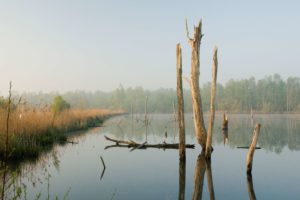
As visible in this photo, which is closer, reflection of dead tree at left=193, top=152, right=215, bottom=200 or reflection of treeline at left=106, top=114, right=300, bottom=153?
reflection of dead tree at left=193, top=152, right=215, bottom=200

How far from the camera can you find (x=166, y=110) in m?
95.9

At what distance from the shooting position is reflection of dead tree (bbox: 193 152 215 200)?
6.20m

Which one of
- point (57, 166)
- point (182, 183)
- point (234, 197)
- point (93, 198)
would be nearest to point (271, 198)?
point (234, 197)

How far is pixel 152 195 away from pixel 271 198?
96.4 inches

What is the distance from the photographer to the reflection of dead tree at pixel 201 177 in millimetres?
6200

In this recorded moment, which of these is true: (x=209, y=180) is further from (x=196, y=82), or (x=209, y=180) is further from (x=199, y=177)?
(x=196, y=82)

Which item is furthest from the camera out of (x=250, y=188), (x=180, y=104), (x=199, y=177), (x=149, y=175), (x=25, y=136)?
(x=25, y=136)

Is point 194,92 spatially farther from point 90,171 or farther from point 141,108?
point 141,108

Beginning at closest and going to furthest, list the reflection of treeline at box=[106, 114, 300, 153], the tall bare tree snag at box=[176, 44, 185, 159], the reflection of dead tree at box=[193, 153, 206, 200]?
1. the reflection of dead tree at box=[193, 153, 206, 200]
2. the tall bare tree snag at box=[176, 44, 185, 159]
3. the reflection of treeline at box=[106, 114, 300, 153]

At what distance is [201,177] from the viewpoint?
7605mm

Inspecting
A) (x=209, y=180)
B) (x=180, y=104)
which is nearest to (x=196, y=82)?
(x=180, y=104)

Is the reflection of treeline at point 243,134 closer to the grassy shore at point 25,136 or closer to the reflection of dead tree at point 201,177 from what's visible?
the reflection of dead tree at point 201,177

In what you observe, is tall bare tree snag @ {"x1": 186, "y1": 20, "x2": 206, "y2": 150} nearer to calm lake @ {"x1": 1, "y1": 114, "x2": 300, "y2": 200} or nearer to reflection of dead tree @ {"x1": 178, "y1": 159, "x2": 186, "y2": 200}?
calm lake @ {"x1": 1, "y1": 114, "x2": 300, "y2": 200}

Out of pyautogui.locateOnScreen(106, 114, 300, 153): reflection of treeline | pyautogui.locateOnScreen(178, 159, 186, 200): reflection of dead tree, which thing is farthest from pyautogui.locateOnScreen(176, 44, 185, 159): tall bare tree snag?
pyautogui.locateOnScreen(106, 114, 300, 153): reflection of treeline
